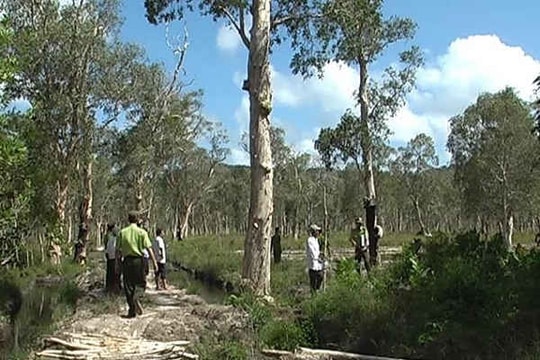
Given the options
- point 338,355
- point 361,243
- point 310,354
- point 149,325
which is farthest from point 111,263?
point 338,355

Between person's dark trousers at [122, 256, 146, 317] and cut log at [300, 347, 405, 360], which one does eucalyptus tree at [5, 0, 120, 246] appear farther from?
cut log at [300, 347, 405, 360]

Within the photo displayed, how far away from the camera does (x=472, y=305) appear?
10938mm

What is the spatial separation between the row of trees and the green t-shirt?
2.59 meters

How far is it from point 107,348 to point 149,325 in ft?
5.37

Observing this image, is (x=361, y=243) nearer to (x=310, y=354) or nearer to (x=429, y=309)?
(x=429, y=309)

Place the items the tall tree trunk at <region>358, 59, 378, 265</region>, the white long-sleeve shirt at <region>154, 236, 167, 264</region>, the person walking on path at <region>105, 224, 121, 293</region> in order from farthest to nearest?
1. the tall tree trunk at <region>358, 59, 378, 265</region>
2. the white long-sleeve shirt at <region>154, 236, 167, 264</region>
3. the person walking on path at <region>105, 224, 121, 293</region>

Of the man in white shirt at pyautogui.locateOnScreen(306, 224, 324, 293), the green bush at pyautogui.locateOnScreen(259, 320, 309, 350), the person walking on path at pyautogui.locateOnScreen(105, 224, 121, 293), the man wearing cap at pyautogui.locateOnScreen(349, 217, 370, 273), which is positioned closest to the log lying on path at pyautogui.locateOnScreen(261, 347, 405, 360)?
the green bush at pyautogui.locateOnScreen(259, 320, 309, 350)

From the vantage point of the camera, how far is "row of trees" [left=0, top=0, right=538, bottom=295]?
1628cm

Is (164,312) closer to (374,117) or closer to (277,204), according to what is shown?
(374,117)

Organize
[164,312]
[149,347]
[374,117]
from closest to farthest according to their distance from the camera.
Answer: [149,347], [164,312], [374,117]

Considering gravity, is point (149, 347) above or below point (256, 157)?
below

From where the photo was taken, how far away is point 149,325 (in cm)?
1394

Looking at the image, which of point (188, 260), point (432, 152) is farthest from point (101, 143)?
point (432, 152)

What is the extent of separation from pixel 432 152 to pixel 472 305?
7642cm
